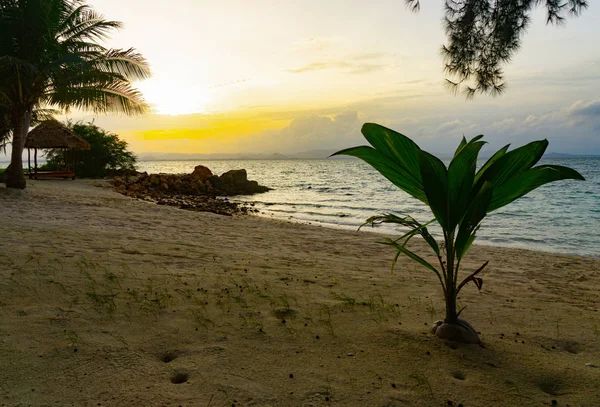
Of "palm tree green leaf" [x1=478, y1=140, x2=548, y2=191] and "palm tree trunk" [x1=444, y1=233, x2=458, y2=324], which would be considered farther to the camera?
"palm tree trunk" [x1=444, y1=233, x2=458, y2=324]

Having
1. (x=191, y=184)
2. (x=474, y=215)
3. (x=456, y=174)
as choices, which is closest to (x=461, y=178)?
(x=456, y=174)

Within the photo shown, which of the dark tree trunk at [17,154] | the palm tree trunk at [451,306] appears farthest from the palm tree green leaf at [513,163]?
the dark tree trunk at [17,154]

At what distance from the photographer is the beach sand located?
2.12m

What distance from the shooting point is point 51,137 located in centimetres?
2166

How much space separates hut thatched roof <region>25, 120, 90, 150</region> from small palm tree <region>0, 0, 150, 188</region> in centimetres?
699

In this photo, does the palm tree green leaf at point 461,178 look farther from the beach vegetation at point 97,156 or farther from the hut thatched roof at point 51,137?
the beach vegetation at point 97,156

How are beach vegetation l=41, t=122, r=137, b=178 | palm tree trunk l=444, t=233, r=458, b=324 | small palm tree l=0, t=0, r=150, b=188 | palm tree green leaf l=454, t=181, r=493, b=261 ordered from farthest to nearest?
beach vegetation l=41, t=122, r=137, b=178, small palm tree l=0, t=0, r=150, b=188, palm tree trunk l=444, t=233, r=458, b=324, palm tree green leaf l=454, t=181, r=493, b=261

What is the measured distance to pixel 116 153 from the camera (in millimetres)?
27922

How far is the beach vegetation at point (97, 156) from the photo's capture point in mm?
26500

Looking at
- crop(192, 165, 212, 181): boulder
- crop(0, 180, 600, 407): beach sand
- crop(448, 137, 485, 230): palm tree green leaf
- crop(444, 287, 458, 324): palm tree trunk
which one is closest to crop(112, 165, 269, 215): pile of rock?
crop(192, 165, 212, 181): boulder

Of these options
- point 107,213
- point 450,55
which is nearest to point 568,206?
point 450,55

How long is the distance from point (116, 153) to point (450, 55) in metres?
26.5

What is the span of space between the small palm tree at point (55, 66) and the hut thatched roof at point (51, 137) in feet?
22.9

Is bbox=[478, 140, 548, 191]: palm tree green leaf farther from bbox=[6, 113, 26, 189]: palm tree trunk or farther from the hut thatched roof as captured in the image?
the hut thatched roof
